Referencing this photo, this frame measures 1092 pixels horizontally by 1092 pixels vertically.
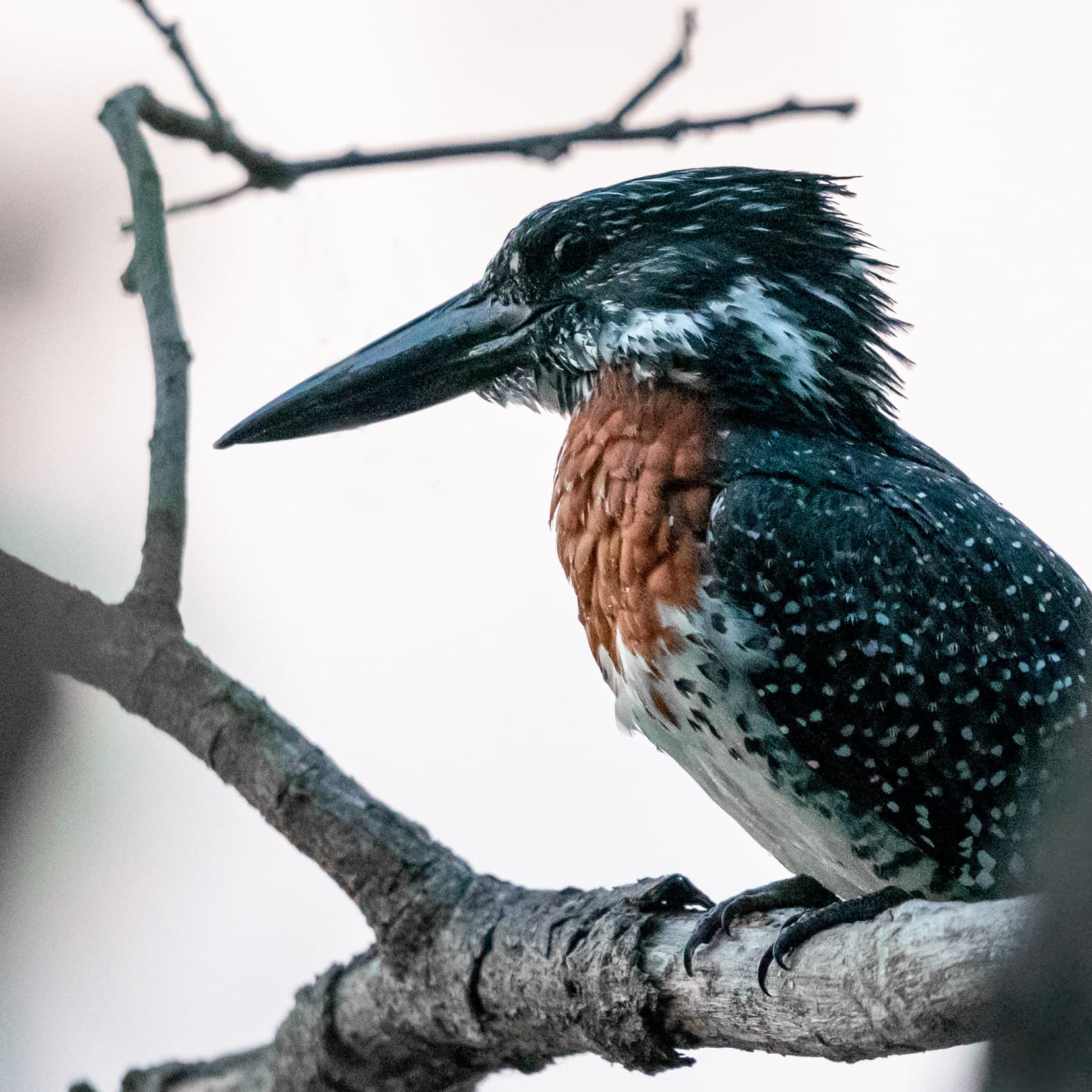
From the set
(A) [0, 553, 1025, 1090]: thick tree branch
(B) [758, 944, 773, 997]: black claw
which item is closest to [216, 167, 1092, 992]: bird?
(B) [758, 944, 773, 997]: black claw

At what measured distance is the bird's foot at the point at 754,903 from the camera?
237 cm

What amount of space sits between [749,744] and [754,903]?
1.11 feet

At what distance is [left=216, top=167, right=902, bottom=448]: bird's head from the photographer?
3.10 meters

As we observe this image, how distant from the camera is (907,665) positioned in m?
2.64

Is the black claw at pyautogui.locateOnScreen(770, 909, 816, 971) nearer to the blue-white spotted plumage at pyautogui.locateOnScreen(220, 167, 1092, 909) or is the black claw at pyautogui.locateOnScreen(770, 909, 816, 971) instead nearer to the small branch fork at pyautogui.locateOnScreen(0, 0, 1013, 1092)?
the small branch fork at pyautogui.locateOnScreen(0, 0, 1013, 1092)

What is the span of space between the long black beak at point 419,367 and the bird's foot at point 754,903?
4.65ft

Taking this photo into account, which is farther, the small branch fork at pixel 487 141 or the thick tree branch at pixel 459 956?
the small branch fork at pixel 487 141

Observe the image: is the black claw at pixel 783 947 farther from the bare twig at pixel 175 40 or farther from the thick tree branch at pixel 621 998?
the bare twig at pixel 175 40

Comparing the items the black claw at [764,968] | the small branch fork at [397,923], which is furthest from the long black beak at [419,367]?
the black claw at [764,968]

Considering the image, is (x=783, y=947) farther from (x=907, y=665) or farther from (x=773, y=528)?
(x=773, y=528)

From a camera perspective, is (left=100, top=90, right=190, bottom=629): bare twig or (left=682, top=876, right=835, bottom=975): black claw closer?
(left=682, top=876, right=835, bottom=975): black claw

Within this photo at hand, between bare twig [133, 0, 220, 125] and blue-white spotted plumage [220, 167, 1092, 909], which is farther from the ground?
bare twig [133, 0, 220, 125]

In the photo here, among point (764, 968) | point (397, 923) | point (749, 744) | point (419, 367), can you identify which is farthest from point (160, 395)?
point (764, 968)

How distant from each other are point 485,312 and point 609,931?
5.34 ft
